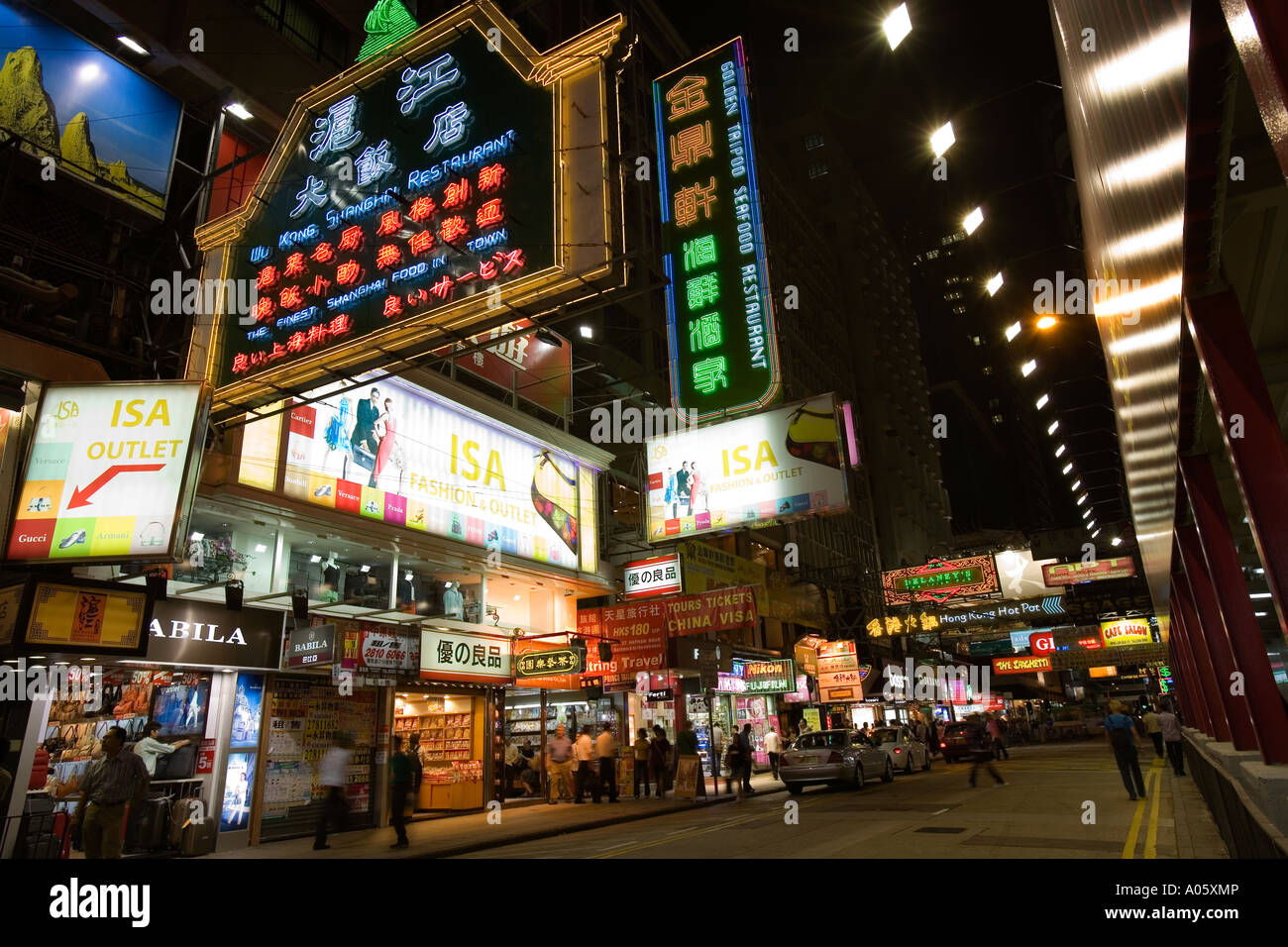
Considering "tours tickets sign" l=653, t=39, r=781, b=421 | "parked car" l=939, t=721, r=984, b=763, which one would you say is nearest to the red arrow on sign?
"tours tickets sign" l=653, t=39, r=781, b=421

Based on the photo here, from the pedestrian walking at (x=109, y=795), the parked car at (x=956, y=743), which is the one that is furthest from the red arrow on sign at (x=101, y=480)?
the parked car at (x=956, y=743)

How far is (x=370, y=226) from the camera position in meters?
10.3

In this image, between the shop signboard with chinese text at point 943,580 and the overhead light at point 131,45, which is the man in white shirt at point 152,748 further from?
the shop signboard with chinese text at point 943,580

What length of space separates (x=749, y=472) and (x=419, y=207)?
9199 millimetres

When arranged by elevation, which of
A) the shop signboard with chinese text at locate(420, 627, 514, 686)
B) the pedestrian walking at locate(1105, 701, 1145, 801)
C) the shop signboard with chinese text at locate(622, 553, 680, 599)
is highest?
the shop signboard with chinese text at locate(622, 553, 680, 599)

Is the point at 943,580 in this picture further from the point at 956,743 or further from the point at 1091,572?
the point at 956,743

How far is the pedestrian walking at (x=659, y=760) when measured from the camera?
1917cm

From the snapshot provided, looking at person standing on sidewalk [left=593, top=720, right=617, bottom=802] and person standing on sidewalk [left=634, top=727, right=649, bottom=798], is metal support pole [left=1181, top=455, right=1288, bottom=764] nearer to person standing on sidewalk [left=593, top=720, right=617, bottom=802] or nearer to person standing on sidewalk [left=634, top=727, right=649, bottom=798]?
person standing on sidewalk [left=593, top=720, right=617, bottom=802]

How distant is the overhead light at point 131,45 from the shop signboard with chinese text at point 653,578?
639 inches

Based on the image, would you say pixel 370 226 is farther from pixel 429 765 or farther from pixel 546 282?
pixel 429 765

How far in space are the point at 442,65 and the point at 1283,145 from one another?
11.1 m

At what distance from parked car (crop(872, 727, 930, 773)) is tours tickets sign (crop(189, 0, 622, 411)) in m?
19.4

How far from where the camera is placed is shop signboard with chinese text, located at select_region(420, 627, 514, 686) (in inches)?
637

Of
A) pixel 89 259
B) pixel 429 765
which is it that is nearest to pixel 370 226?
pixel 89 259
